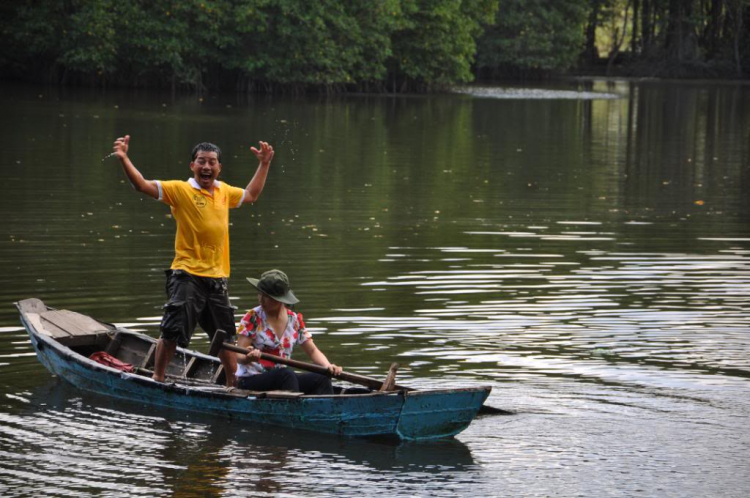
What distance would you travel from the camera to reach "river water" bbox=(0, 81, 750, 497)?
7.70 metres

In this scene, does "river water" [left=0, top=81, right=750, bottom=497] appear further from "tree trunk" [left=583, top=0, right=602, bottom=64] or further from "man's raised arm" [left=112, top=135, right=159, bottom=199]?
"tree trunk" [left=583, top=0, right=602, bottom=64]

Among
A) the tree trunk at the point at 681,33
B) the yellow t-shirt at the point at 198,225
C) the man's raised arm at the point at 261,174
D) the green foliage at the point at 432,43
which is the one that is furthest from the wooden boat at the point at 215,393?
the tree trunk at the point at 681,33

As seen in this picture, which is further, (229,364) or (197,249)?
(229,364)

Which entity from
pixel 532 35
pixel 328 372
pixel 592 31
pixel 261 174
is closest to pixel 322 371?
pixel 328 372

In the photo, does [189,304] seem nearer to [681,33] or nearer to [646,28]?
[681,33]

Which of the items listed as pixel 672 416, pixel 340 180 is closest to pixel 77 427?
pixel 672 416

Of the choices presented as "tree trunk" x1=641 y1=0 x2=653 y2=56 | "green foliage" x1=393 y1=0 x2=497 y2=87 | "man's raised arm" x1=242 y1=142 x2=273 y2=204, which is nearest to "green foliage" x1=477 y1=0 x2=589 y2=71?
"tree trunk" x1=641 y1=0 x2=653 y2=56

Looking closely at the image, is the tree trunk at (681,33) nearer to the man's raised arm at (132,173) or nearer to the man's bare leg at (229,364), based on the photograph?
the man's bare leg at (229,364)

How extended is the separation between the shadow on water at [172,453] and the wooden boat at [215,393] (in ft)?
0.35

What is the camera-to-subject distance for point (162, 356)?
29.1 ft

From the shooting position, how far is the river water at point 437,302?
770 centimetres

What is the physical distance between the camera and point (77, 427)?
28.0ft

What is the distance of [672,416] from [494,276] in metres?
5.03

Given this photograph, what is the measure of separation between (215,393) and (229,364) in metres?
0.31
